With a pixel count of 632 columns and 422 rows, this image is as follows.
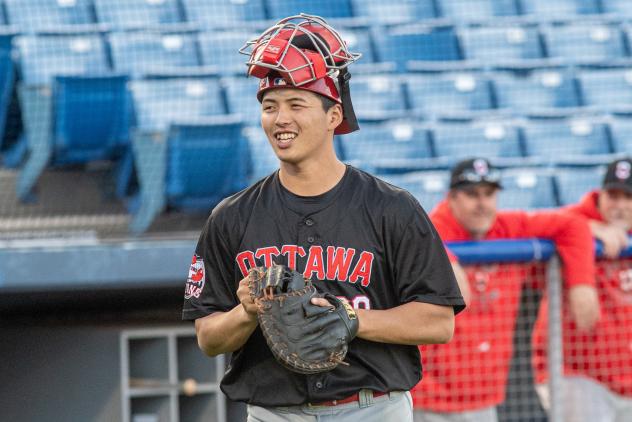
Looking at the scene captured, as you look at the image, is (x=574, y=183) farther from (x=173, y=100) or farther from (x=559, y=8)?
(x=559, y=8)

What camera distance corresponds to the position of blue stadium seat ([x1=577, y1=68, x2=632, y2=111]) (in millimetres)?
7973

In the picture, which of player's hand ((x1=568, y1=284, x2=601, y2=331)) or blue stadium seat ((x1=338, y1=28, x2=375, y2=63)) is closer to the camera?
player's hand ((x1=568, y1=284, x2=601, y2=331))

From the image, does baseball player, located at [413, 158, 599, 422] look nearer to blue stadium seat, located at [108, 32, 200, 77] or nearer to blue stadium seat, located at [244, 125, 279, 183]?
blue stadium seat, located at [244, 125, 279, 183]

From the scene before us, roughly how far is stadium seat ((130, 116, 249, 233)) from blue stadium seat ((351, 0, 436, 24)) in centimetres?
257

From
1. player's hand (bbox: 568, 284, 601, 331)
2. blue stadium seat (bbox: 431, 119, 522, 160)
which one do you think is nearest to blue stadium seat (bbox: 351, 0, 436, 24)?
blue stadium seat (bbox: 431, 119, 522, 160)

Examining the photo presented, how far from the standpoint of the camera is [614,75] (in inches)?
316

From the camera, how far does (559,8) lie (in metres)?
8.87

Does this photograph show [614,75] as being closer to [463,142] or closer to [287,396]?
[463,142]

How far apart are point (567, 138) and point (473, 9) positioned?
5.35ft

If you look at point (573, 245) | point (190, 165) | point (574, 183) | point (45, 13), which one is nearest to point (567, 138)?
point (574, 183)

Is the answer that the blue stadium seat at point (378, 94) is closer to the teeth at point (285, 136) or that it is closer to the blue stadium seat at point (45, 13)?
the blue stadium seat at point (45, 13)

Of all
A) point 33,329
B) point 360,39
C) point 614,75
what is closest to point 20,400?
point 33,329

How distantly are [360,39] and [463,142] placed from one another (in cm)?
127

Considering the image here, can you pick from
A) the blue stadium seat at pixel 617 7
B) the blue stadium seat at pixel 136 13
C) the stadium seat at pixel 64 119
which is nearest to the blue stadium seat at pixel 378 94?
the blue stadium seat at pixel 136 13
